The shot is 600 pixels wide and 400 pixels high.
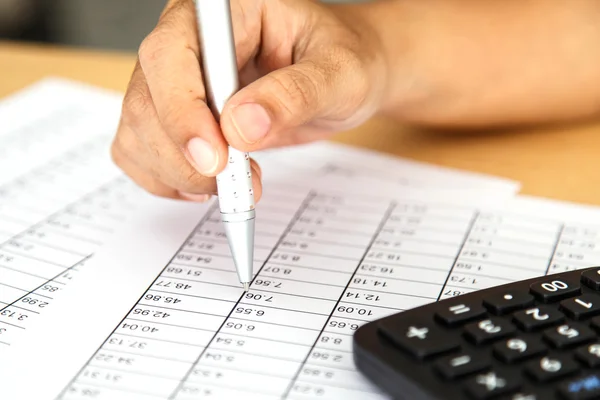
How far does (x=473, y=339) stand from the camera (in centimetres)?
34

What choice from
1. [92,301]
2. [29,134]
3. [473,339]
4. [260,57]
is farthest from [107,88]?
[473,339]

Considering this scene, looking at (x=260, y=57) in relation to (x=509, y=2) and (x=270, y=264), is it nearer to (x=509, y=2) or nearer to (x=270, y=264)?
(x=270, y=264)

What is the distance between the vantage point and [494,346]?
339mm

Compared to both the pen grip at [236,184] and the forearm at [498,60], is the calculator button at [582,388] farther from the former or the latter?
the forearm at [498,60]

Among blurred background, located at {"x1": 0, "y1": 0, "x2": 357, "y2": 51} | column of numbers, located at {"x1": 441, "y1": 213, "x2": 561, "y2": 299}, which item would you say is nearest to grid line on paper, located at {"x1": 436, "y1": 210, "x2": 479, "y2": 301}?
column of numbers, located at {"x1": 441, "y1": 213, "x2": 561, "y2": 299}

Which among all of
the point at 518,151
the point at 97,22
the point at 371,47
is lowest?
the point at 97,22

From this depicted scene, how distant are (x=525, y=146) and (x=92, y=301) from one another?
15.9 inches

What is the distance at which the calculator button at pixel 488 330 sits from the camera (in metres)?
0.34

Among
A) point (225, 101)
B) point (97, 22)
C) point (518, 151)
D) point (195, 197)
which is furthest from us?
point (97, 22)

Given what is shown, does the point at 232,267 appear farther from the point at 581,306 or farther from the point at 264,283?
the point at 581,306

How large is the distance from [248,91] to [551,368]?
21 centimetres

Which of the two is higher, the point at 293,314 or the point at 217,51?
the point at 217,51

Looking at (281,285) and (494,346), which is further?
(281,285)

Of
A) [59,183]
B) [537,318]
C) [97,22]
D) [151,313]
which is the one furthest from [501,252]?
[97,22]
